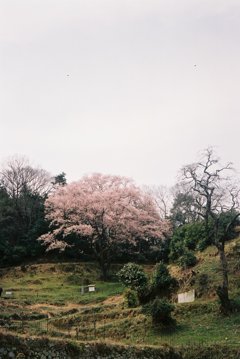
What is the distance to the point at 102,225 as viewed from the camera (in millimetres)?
45875

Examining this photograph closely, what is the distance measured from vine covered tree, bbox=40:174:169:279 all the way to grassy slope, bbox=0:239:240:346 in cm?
632

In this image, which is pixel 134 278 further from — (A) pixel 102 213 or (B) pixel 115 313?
(A) pixel 102 213

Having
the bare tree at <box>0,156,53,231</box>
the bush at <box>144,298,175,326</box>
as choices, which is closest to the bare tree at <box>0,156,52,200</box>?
the bare tree at <box>0,156,53,231</box>

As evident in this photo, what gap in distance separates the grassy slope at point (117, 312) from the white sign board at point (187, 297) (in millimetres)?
350

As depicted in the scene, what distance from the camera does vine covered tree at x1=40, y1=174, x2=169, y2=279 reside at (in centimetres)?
4569

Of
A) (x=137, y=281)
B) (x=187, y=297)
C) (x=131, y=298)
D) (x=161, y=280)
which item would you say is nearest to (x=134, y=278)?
(x=137, y=281)

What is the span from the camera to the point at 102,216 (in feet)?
149

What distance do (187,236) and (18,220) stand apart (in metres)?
23.9

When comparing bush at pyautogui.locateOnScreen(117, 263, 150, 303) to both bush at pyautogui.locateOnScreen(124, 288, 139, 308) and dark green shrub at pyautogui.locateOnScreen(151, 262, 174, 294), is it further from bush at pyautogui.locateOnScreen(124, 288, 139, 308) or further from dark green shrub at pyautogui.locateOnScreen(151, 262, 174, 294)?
dark green shrub at pyautogui.locateOnScreen(151, 262, 174, 294)

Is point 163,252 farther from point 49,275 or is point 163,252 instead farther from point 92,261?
point 49,275

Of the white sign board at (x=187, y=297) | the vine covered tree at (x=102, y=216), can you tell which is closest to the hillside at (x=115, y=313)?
the white sign board at (x=187, y=297)

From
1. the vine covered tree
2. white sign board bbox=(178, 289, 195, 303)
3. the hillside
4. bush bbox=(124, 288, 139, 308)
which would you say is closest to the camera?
the hillside

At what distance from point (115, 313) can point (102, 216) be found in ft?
61.6

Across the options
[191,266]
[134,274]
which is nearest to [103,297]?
[134,274]
